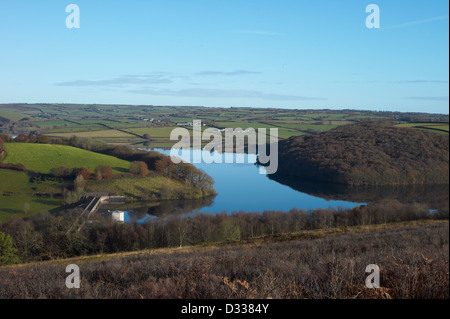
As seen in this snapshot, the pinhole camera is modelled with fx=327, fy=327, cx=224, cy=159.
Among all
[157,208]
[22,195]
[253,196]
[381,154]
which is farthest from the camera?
[253,196]

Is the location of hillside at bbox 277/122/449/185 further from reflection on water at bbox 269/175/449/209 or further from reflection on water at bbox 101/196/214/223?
reflection on water at bbox 101/196/214/223

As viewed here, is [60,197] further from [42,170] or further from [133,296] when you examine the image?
[133,296]

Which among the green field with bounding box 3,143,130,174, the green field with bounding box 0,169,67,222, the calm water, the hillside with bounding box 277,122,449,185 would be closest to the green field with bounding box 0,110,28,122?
the green field with bounding box 3,143,130,174

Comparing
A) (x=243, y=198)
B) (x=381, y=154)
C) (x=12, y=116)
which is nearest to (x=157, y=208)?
(x=243, y=198)

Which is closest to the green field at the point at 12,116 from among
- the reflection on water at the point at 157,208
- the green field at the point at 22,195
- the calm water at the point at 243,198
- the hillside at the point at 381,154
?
the green field at the point at 22,195

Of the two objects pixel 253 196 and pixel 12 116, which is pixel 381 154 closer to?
pixel 253 196

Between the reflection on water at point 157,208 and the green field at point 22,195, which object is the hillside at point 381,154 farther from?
the green field at point 22,195
